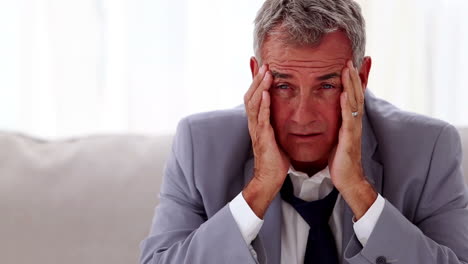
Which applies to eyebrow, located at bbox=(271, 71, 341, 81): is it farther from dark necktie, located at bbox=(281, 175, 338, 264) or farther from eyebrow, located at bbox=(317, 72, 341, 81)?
dark necktie, located at bbox=(281, 175, 338, 264)

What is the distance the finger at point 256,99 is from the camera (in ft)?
5.34

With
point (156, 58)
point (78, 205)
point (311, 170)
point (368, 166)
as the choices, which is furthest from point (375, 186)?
point (156, 58)

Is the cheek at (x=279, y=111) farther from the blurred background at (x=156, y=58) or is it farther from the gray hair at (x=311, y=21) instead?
the blurred background at (x=156, y=58)

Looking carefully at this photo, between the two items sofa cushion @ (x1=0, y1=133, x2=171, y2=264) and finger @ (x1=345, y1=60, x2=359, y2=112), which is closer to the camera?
finger @ (x1=345, y1=60, x2=359, y2=112)

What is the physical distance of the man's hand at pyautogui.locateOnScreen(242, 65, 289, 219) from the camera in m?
1.64

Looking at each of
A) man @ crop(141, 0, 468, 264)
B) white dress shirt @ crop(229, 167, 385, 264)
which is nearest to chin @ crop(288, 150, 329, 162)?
man @ crop(141, 0, 468, 264)

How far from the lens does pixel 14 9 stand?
2.69 m

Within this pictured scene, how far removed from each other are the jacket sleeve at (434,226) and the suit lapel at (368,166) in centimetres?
9

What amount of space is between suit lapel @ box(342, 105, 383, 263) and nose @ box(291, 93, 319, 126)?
22 cm

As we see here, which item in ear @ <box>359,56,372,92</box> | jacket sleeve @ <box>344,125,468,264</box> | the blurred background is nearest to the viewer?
jacket sleeve @ <box>344,125,468,264</box>

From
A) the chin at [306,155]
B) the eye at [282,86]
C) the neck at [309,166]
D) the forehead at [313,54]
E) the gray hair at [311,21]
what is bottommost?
the neck at [309,166]

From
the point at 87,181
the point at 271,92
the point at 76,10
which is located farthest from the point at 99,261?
the point at 76,10

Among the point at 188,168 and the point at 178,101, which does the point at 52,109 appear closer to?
the point at 178,101

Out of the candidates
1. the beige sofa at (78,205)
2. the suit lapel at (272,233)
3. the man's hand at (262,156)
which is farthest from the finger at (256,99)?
the beige sofa at (78,205)
